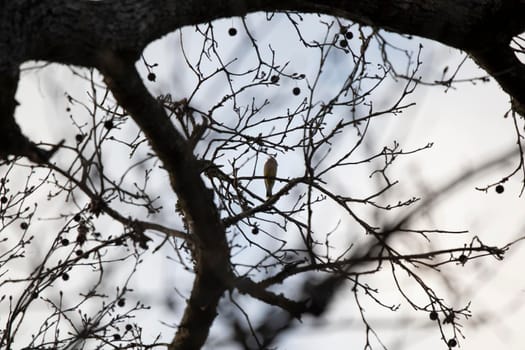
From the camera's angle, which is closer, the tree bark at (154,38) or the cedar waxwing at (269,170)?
the tree bark at (154,38)

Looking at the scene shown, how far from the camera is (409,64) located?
10.8 ft

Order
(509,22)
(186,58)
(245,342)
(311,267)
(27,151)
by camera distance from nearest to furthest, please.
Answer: (245,342) < (311,267) < (27,151) < (186,58) < (509,22)

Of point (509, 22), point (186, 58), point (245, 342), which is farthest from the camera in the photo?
point (509, 22)

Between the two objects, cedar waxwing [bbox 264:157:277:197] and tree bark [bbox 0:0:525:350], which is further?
cedar waxwing [bbox 264:157:277:197]

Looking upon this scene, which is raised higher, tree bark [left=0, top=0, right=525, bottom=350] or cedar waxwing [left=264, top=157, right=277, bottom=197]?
cedar waxwing [left=264, top=157, right=277, bottom=197]

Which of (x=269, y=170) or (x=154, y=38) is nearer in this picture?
(x=154, y=38)

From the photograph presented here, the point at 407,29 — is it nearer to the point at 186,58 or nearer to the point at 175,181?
the point at 186,58

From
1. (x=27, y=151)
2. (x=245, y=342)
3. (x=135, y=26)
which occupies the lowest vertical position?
(x=245, y=342)

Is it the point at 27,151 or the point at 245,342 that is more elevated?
the point at 27,151

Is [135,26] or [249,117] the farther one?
[249,117]

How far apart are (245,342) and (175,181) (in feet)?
4.93

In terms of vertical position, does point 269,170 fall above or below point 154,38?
above

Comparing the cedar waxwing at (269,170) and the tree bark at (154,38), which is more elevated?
the cedar waxwing at (269,170)

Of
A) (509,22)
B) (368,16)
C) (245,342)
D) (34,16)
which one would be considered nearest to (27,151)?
(34,16)
